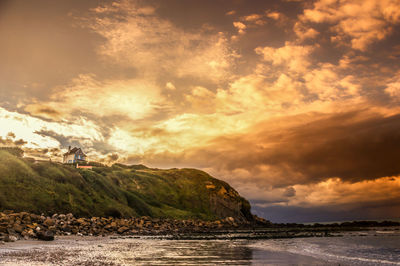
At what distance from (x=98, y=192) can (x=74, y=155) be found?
264 feet

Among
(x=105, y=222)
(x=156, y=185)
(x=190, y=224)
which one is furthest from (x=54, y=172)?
(x=156, y=185)

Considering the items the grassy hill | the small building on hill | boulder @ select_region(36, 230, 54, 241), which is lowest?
boulder @ select_region(36, 230, 54, 241)

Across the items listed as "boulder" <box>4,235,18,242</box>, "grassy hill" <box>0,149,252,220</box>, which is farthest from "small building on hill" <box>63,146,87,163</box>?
"boulder" <box>4,235,18,242</box>

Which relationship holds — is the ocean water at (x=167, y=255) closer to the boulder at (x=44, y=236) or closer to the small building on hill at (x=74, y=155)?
the boulder at (x=44, y=236)

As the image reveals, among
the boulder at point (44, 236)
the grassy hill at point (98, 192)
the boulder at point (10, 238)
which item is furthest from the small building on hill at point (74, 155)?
the boulder at point (10, 238)

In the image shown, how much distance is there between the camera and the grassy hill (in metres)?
59.5

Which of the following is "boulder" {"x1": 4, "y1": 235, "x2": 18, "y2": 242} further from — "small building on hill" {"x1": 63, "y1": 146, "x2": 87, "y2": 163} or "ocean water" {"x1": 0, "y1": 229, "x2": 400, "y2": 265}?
"small building on hill" {"x1": 63, "y1": 146, "x2": 87, "y2": 163}

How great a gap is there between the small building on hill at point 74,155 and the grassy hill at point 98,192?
30.0m

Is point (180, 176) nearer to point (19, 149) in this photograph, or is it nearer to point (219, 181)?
point (219, 181)

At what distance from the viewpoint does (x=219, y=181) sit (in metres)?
186

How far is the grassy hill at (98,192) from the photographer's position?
5953cm

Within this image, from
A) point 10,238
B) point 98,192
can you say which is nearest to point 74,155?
point 98,192

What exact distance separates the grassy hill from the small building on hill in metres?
30.0

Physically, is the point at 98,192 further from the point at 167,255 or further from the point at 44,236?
the point at 167,255
